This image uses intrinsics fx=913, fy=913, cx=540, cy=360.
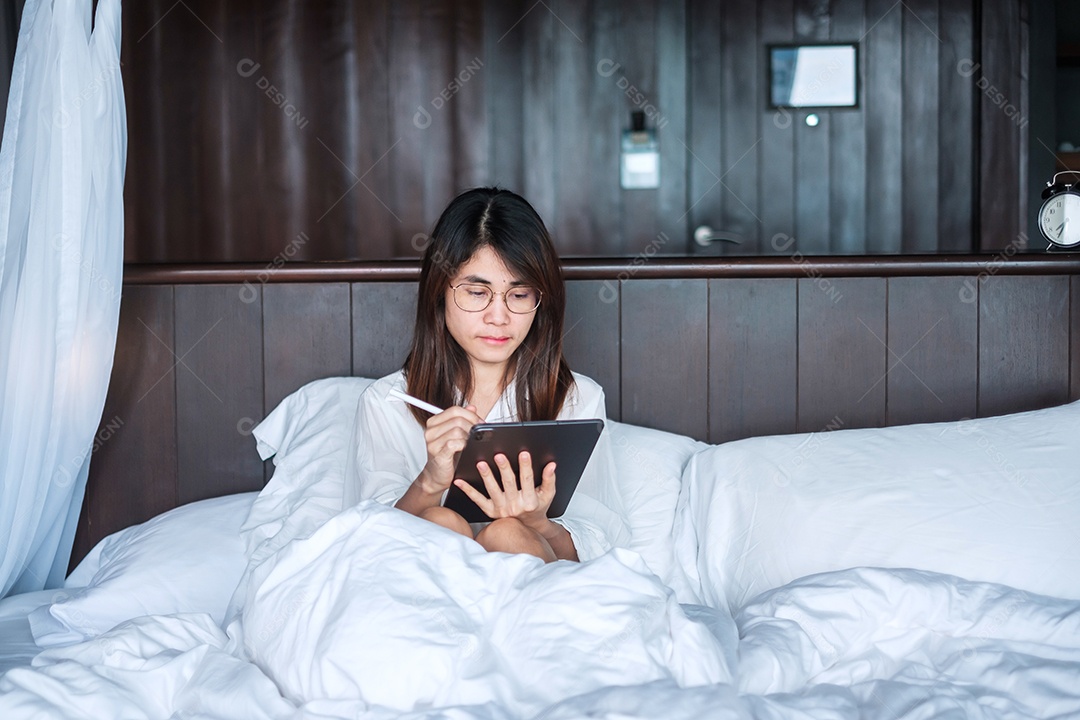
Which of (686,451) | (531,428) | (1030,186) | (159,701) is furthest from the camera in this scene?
(1030,186)

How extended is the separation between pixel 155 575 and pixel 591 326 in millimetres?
876

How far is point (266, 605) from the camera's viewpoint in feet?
3.47

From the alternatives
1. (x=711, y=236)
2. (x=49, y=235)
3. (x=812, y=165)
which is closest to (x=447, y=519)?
(x=49, y=235)

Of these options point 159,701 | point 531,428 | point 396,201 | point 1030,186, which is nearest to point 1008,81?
point 1030,186

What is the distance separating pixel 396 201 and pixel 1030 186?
2.26m

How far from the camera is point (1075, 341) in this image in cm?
174

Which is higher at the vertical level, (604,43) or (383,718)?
(604,43)

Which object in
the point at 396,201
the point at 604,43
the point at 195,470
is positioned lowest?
the point at 195,470

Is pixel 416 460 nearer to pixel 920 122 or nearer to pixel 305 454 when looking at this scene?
pixel 305 454

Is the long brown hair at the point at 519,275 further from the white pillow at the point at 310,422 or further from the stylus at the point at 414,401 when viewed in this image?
the white pillow at the point at 310,422

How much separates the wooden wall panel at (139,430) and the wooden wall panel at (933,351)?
4.54 feet

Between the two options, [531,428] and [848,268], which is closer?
[531,428]

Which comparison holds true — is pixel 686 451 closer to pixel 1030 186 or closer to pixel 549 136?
pixel 549 136

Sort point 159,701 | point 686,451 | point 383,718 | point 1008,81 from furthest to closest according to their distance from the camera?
point 1008,81 < point 686,451 < point 159,701 < point 383,718
